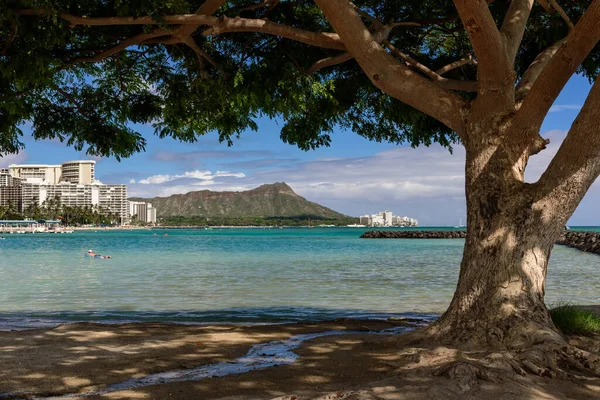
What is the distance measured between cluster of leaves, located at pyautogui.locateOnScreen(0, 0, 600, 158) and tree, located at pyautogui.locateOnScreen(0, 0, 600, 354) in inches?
1.1

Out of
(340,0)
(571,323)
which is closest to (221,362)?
(340,0)

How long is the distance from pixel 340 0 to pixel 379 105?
14.1ft

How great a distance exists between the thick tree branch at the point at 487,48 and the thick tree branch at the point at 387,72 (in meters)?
0.39

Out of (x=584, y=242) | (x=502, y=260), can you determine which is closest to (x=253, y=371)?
(x=502, y=260)

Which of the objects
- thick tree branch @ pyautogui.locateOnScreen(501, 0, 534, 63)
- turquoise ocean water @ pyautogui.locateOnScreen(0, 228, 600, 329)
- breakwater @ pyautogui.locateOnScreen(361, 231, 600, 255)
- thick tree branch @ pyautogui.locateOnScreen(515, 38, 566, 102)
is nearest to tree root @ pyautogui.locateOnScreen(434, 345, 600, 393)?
thick tree branch @ pyautogui.locateOnScreen(515, 38, 566, 102)

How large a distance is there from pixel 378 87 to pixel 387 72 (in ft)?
0.81

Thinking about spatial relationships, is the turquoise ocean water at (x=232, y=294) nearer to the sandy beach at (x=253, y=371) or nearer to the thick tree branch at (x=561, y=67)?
the sandy beach at (x=253, y=371)

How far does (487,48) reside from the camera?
21.1 feet

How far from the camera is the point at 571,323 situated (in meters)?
7.98

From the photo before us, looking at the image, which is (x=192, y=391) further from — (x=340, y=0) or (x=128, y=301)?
(x=128, y=301)

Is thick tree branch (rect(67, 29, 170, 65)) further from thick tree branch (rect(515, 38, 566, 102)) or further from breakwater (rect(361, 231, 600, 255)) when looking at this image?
breakwater (rect(361, 231, 600, 255))

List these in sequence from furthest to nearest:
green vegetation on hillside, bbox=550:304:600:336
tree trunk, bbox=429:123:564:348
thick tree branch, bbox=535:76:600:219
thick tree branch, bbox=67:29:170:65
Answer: thick tree branch, bbox=67:29:170:65 < green vegetation on hillside, bbox=550:304:600:336 < tree trunk, bbox=429:123:564:348 < thick tree branch, bbox=535:76:600:219

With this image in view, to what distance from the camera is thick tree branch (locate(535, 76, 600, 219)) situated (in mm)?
5910

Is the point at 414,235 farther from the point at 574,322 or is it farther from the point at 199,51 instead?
the point at 199,51
